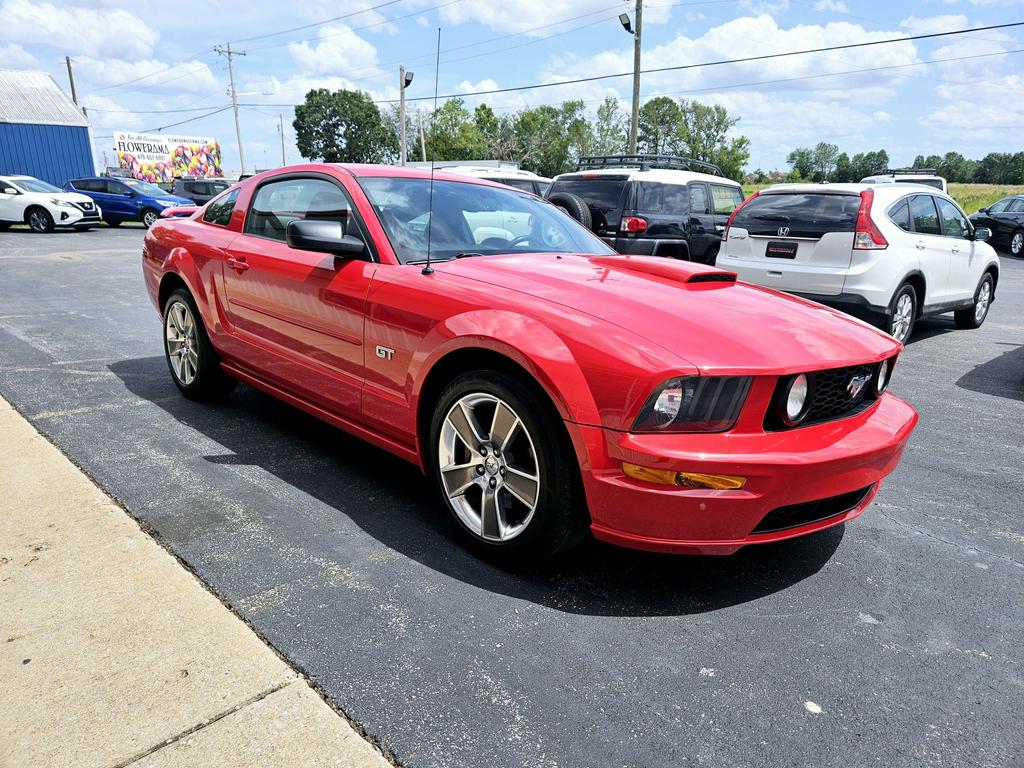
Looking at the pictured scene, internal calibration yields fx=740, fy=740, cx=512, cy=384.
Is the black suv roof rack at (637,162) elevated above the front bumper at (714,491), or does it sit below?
above

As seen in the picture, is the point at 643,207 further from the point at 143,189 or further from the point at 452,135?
the point at 452,135

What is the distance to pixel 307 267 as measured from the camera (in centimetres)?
366

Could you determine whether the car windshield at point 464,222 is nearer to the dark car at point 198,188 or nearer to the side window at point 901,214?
the side window at point 901,214

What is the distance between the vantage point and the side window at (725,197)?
11312 mm

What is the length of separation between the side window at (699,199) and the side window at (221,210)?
7.38 metres

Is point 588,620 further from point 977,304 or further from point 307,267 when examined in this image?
point 977,304

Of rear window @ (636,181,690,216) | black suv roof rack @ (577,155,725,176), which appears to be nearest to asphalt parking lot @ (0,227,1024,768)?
rear window @ (636,181,690,216)

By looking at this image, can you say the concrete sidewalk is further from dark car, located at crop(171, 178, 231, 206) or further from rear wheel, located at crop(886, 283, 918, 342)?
dark car, located at crop(171, 178, 231, 206)

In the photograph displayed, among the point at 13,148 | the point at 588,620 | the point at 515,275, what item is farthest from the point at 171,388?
the point at 13,148

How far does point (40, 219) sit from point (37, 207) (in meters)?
0.35

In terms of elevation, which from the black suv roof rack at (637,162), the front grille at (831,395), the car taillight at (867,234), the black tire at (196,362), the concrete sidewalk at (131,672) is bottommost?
the concrete sidewalk at (131,672)

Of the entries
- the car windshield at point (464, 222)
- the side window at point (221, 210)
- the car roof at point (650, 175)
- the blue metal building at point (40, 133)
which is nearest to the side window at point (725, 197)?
the car roof at point (650, 175)

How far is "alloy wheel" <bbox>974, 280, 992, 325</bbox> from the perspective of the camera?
344 inches

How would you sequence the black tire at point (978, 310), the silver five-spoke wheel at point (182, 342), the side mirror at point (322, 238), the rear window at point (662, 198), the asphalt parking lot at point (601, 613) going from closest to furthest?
the asphalt parking lot at point (601, 613), the side mirror at point (322, 238), the silver five-spoke wheel at point (182, 342), the black tire at point (978, 310), the rear window at point (662, 198)
